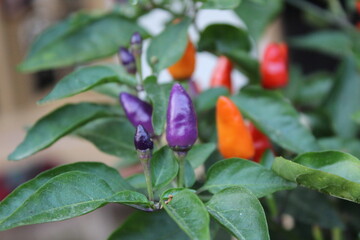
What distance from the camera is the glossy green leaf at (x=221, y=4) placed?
650mm

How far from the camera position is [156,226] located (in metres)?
0.55

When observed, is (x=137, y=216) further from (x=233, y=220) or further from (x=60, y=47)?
(x=60, y=47)

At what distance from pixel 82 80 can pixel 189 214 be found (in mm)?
228

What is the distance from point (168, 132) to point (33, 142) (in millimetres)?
181

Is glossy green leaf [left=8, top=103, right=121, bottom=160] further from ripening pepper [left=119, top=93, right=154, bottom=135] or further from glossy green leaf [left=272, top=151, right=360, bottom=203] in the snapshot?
glossy green leaf [left=272, top=151, right=360, bottom=203]

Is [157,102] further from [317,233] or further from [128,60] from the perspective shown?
[317,233]

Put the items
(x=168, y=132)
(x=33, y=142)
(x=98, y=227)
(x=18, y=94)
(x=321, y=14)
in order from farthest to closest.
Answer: (x=18, y=94) → (x=98, y=227) → (x=321, y=14) → (x=33, y=142) → (x=168, y=132)

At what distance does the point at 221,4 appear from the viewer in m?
0.66

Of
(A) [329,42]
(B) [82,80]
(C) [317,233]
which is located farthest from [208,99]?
(A) [329,42]

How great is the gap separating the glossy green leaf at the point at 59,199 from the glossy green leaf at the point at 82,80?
0.10 meters

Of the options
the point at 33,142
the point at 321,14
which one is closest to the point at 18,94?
the point at 321,14

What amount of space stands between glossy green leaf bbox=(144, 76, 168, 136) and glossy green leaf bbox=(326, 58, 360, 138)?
391 mm

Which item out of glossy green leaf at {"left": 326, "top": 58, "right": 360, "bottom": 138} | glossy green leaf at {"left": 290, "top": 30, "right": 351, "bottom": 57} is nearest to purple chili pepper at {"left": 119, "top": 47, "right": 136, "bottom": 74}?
glossy green leaf at {"left": 326, "top": 58, "right": 360, "bottom": 138}

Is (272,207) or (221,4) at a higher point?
(221,4)
